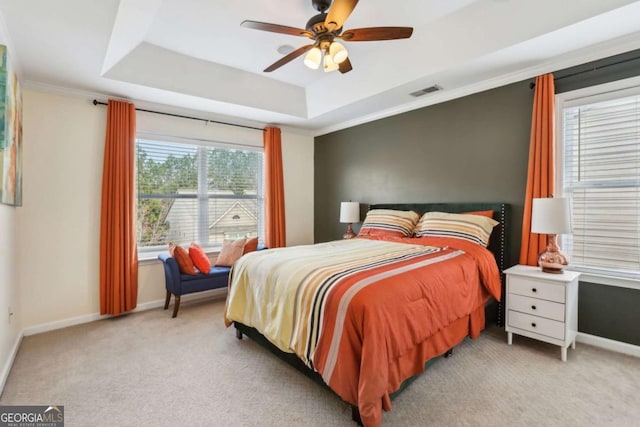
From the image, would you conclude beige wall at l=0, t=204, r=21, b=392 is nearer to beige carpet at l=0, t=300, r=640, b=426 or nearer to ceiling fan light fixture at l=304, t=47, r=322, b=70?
beige carpet at l=0, t=300, r=640, b=426

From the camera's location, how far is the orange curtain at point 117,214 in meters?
3.29

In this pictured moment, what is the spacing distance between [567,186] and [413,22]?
207cm

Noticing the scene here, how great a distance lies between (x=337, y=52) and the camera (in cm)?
219

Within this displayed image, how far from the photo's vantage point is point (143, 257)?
3.70m

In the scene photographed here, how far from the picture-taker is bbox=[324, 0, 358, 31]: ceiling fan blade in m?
1.81

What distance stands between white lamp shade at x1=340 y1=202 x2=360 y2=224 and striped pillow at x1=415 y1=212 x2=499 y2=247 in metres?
1.25

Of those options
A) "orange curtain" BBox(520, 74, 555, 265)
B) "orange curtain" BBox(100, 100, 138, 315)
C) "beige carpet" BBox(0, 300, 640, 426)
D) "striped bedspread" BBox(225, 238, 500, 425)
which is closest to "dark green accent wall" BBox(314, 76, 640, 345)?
"orange curtain" BBox(520, 74, 555, 265)

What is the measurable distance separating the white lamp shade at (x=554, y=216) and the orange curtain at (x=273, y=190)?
334cm

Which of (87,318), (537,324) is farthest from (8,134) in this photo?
(537,324)

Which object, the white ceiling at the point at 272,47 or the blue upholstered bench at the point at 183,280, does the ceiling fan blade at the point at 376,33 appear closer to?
the white ceiling at the point at 272,47

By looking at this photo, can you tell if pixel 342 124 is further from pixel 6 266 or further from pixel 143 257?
pixel 6 266

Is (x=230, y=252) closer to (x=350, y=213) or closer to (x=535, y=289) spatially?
(x=350, y=213)

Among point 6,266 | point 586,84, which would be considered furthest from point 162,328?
point 586,84

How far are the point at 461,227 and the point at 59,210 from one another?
414 cm
